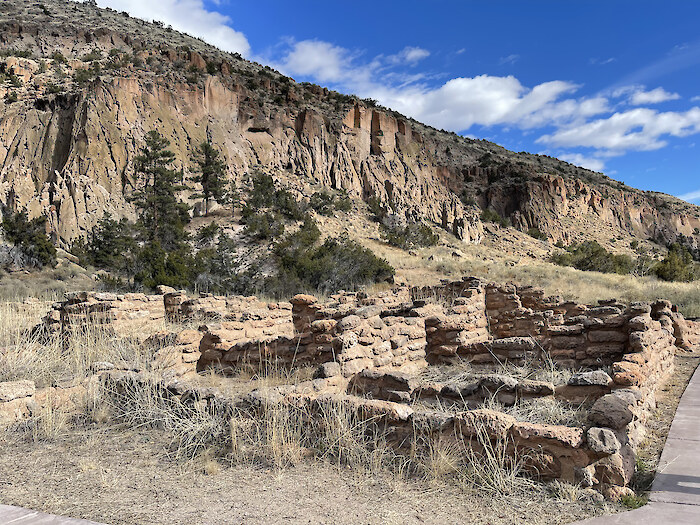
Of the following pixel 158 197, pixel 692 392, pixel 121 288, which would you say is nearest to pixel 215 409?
pixel 692 392

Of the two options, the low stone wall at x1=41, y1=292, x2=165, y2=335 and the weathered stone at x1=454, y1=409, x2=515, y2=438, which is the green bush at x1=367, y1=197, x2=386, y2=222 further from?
the weathered stone at x1=454, y1=409, x2=515, y2=438

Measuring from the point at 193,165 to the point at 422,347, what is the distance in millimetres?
34849

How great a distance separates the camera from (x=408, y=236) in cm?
3781

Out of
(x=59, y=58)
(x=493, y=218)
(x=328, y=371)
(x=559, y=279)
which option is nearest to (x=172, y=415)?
(x=328, y=371)

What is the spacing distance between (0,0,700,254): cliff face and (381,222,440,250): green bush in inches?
200

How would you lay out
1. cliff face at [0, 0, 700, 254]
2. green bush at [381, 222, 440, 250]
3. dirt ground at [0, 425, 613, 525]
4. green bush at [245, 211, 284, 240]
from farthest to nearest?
green bush at [381, 222, 440, 250] → cliff face at [0, 0, 700, 254] → green bush at [245, 211, 284, 240] → dirt ground at [0, 425, 613, 525]

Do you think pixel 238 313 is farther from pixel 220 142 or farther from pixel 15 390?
pixel 220 142

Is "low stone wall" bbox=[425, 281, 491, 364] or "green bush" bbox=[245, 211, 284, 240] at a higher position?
"green bush" bbox=[245, 211, 284, 240]

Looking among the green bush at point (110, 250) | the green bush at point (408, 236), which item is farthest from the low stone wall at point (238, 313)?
the green bush at point (408, 236)

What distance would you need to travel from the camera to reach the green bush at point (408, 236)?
3584 cm

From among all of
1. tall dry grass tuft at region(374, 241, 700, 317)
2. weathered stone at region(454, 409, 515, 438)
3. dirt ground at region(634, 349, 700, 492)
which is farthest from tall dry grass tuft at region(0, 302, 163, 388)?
tall dry grass tuft at region(374, 241, 700, 317)

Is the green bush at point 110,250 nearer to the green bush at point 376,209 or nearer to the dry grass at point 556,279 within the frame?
the dry grass at point 556,279

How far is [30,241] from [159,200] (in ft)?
29.4

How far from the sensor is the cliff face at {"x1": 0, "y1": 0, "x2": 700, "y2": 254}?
113ft
